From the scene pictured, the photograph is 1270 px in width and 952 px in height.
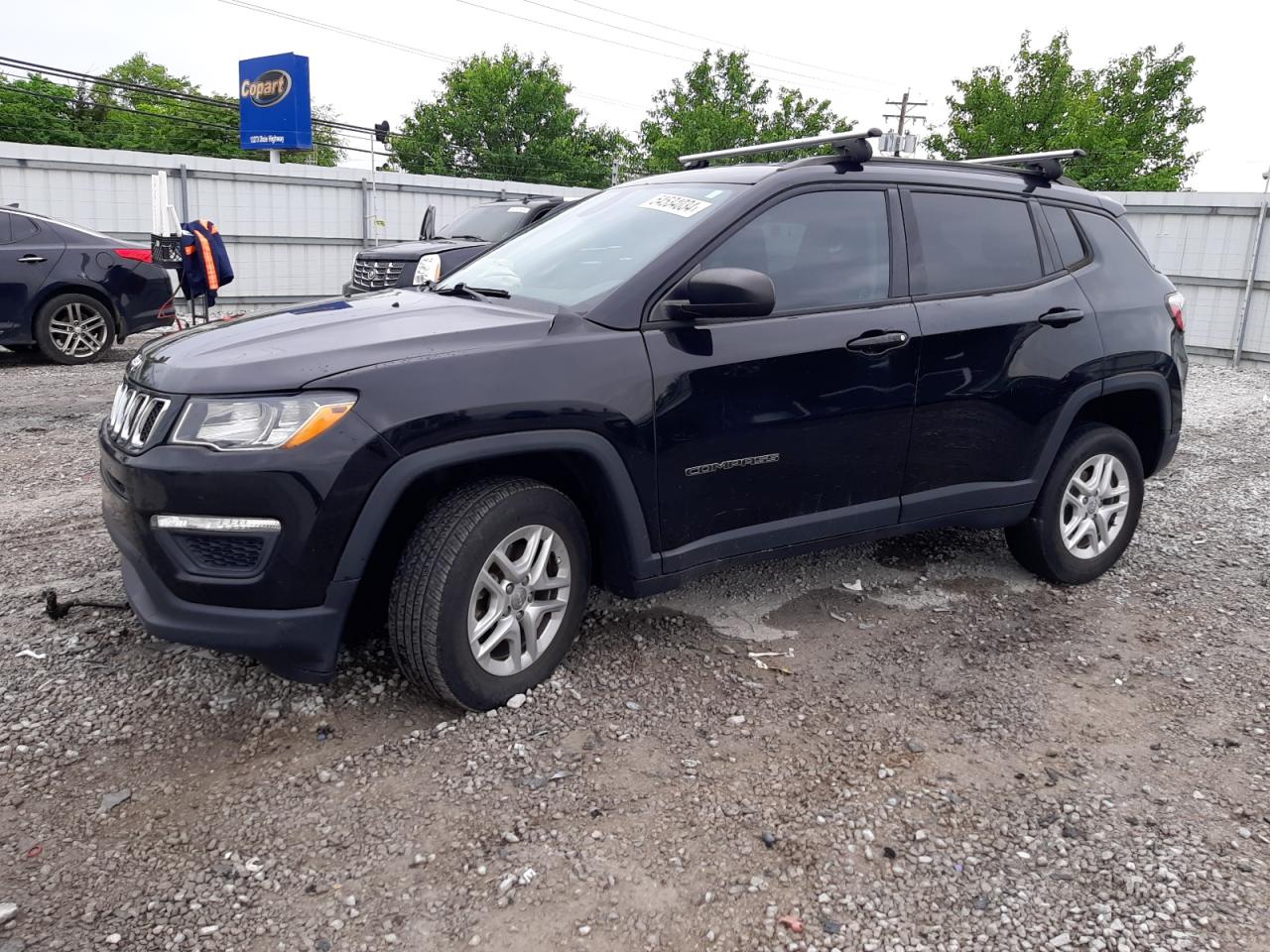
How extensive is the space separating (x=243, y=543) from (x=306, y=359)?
54 cm

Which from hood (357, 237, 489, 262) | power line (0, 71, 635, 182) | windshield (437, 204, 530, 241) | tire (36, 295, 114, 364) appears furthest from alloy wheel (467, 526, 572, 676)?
power line (0, 71, 635, 182)

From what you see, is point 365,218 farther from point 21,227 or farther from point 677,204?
point 677,204

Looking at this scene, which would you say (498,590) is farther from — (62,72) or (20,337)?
(62,72)

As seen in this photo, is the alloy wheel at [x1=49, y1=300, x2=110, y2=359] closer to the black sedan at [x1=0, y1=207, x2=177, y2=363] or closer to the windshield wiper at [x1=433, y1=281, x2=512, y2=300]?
the black sedan at [x1=0, y1=207, x2=177, y2=363]

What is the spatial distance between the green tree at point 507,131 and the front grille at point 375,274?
4042cm

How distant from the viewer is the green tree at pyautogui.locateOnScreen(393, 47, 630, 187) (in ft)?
168

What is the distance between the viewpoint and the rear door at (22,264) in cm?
905

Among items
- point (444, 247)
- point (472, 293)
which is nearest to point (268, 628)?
point (472, 293)

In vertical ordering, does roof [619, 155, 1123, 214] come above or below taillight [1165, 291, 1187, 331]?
above

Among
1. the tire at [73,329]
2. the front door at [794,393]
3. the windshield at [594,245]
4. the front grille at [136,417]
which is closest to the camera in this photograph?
the front grille at [136,417]

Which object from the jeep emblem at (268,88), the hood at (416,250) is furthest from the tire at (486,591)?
the jeep emblem at (268,88)

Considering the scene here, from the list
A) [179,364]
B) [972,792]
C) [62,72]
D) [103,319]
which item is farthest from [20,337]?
[62,72]

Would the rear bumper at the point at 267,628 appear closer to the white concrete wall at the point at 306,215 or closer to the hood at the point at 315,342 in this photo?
the hood at the point at 315,342

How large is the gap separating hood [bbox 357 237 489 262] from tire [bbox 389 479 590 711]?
7.99m
